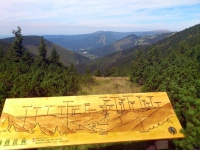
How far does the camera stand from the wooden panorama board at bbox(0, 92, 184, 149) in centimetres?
380

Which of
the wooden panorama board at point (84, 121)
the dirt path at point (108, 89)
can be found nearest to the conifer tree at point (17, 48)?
the dirt path at point (108, 89)

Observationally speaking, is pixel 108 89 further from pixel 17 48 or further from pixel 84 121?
pixel 17 48

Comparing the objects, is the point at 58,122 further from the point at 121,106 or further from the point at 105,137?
A: the point at 121,106

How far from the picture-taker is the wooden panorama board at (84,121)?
380 cm

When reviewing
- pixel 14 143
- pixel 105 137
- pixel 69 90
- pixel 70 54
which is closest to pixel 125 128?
pixel 105 137

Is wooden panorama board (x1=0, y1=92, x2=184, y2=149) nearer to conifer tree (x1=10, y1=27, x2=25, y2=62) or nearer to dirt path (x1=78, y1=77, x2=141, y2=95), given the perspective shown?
dirt path (x1=78, y1=77, x2=141, y2=95)

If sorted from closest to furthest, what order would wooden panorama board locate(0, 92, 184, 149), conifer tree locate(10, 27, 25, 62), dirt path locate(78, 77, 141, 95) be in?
wooden panorama board locate(0, 92, 184, 149) < dirt path locate(78, 77, 141, 95) < conifer tree locate(10, 27, 25, 62)

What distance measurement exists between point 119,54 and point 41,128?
5759 inches

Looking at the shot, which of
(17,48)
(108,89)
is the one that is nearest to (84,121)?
(108,89)

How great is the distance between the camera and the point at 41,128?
395 centimetres

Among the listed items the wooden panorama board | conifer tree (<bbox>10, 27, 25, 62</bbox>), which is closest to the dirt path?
the wooden panorama board

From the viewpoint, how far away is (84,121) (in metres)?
4.18

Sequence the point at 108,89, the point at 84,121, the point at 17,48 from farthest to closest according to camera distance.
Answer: the point at 17,48 < the point at 108,89 < the point at 84,121

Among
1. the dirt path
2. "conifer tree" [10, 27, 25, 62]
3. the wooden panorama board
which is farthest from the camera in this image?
"conifer tree" [10, 27, 25, 62]
